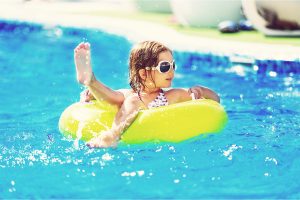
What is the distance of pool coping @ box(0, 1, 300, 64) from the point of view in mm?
7680

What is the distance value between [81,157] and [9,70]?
13.1ft

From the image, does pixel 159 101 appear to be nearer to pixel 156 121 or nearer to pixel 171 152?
pixel 156 121

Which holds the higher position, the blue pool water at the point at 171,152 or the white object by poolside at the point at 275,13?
the white object by poolside at the point at 275,13

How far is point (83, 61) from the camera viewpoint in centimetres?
444

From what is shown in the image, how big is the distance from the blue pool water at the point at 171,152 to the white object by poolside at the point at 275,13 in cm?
97

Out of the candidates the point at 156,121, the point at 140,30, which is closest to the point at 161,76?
the point at 156,121

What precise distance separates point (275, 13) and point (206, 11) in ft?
3.96

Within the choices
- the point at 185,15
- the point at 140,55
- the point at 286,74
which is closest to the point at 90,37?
the point at 185,15

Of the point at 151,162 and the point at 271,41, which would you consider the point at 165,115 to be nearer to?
the point at 151,162

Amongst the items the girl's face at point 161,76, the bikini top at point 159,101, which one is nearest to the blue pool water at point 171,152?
the bikini top at point 159,101

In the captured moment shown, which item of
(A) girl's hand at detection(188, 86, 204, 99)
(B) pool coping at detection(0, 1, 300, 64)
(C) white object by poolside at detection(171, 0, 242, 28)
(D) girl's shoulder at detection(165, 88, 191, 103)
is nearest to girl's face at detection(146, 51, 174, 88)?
(D) girl's shoulder at detection(165, 88, 191, 103)

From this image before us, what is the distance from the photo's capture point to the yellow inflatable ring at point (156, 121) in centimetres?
459

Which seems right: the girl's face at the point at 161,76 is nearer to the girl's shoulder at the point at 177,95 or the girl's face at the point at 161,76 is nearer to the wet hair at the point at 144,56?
the wet hair at the point at 144,56

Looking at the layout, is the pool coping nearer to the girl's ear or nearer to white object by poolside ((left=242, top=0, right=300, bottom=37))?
white object by poolside ((left=242, top=0, right=300, bottom=37))
